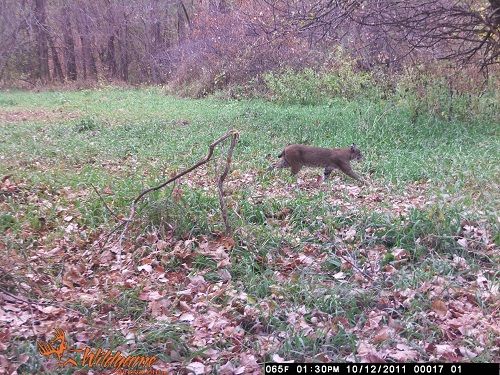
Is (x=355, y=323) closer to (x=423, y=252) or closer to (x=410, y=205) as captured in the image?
(x=423, y=252)

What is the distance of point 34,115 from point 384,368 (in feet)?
52.1

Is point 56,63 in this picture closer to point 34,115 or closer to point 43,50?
point 43,50

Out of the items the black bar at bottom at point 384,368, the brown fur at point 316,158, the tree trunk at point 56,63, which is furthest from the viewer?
the tree trunk at point 56,63

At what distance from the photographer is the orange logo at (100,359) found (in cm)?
386

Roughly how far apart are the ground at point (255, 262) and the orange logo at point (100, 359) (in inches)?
3.2

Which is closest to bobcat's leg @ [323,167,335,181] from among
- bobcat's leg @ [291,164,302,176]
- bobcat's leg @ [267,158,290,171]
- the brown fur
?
the brown fur

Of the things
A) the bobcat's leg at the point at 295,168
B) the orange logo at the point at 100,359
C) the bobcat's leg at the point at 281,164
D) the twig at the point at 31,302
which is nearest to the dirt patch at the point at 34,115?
the bobcat's leg at the point at 281,164

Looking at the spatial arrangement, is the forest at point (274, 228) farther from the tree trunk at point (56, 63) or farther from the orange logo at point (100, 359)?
the tree trunk at point (56, 63)

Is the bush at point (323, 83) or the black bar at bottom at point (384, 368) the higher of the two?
the bush at point (323, 83)

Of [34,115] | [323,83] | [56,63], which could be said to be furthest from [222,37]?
[56,63]

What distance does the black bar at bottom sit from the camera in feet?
12.2

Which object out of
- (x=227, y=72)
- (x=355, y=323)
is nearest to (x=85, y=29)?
(x=227, y=72)

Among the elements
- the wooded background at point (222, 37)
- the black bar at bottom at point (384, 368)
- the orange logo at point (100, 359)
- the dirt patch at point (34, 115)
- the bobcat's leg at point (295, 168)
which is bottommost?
the black bar at bottom at point (384, 368)

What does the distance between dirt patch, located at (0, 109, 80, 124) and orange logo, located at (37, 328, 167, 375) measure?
12.8m
